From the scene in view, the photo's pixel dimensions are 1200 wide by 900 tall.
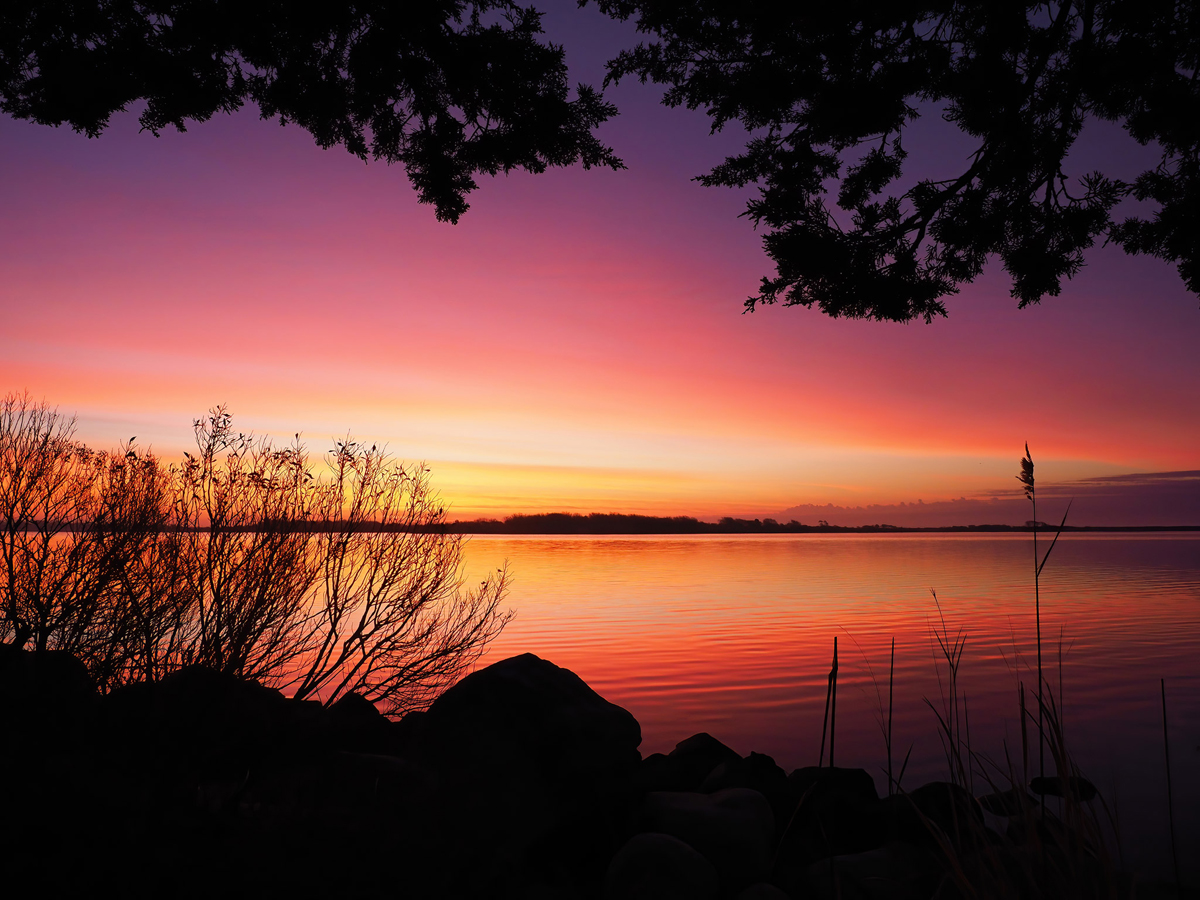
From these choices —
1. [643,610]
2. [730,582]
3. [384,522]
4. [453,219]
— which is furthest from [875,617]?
[453,219]

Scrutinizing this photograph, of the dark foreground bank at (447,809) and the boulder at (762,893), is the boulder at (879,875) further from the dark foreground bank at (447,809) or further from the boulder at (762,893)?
the boulder at (762,893)

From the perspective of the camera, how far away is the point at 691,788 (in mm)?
8688

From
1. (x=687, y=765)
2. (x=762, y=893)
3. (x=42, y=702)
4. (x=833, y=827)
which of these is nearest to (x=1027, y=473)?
(x=762, y=893)

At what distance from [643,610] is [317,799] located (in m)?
23.9

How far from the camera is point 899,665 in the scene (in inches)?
730

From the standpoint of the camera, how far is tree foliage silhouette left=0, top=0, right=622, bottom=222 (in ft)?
20.9

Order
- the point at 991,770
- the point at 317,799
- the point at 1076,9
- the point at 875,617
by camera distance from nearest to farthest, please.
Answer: the point at 317,799 < the point at 1076,9 < the point at 991,770 < the point at 875,617

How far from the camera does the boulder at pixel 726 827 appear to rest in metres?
6.27

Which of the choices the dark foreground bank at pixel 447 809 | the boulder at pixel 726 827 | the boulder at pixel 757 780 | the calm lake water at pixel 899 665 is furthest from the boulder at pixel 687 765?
the calm lake water at pixel 899 665

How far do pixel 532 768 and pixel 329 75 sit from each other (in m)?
7.87

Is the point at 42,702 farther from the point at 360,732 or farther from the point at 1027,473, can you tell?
the point at 1027,473

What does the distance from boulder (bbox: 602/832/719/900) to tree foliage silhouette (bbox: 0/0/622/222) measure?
6.45 meters

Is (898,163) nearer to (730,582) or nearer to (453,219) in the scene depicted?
(453,219)

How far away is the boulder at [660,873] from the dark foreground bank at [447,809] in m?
0.02
